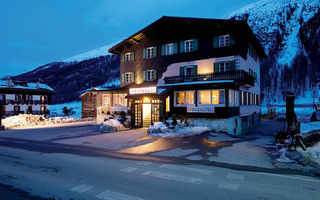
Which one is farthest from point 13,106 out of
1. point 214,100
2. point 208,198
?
point 208,198

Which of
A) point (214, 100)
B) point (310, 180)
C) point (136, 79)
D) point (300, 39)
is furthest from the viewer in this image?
point (300, 39)

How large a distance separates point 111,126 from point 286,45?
514 ft

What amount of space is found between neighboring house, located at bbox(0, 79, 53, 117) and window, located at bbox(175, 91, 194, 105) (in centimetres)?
4345

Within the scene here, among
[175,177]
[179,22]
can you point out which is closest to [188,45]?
[179,22]

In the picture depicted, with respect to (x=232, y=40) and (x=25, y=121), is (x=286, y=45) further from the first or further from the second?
(x=25, y=121)

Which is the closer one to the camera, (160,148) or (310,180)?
(310,180)

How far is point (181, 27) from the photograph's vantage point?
77.1ft

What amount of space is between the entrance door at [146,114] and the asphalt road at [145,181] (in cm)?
1372

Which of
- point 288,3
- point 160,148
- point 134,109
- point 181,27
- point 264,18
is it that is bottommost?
point 160,148

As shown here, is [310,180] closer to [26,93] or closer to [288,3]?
[26,93]

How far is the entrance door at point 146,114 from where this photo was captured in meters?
22.1

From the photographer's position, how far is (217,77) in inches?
781

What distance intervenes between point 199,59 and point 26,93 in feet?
154

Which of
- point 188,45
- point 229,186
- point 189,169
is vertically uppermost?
point 188,45
